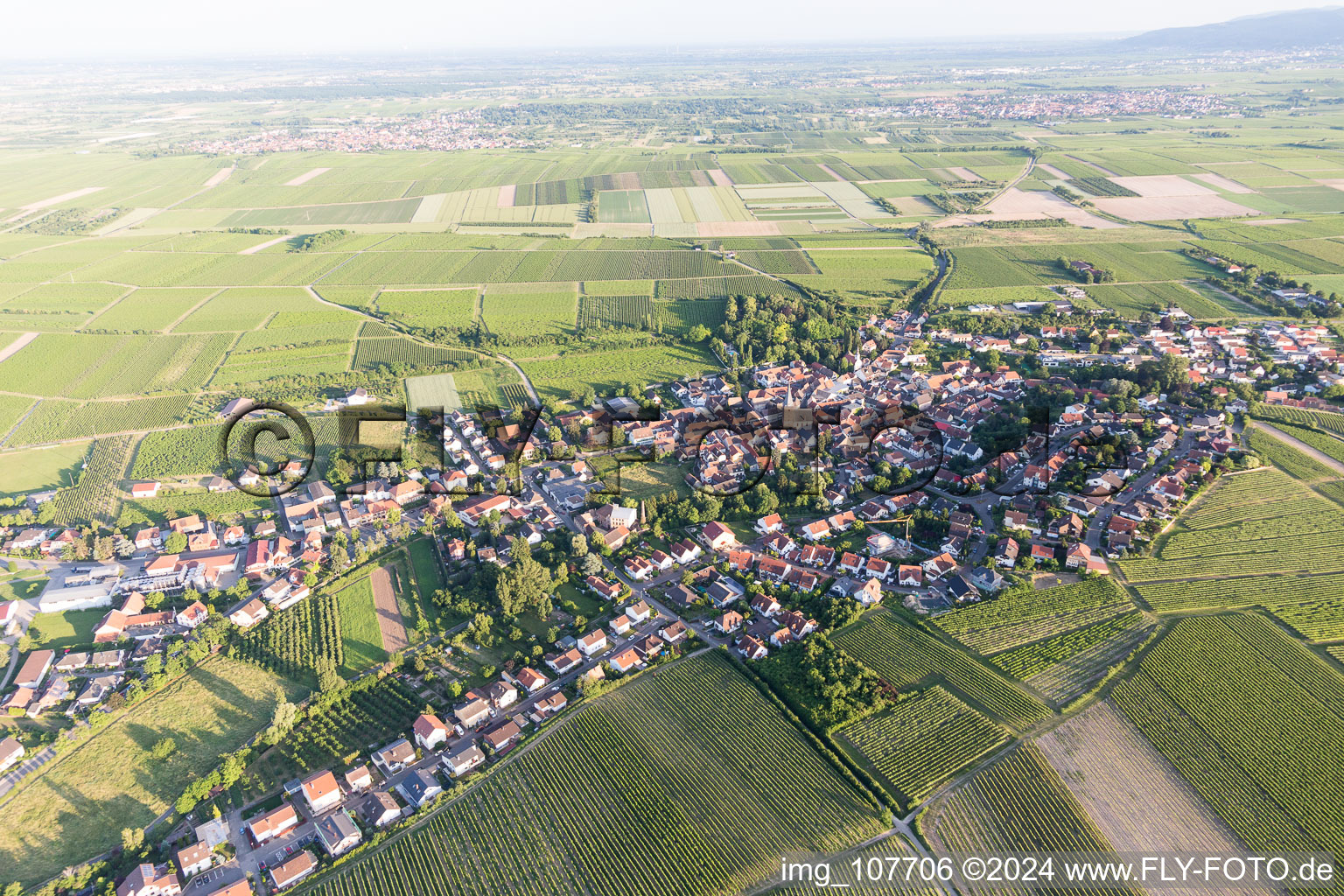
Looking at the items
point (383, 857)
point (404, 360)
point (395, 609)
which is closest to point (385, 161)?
point (404, 360)

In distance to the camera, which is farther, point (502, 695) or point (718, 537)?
point (718, 537)

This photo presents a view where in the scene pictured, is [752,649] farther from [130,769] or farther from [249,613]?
[130,769]

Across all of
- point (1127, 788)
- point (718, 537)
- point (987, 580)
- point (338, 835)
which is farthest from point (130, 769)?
point (987, 580)

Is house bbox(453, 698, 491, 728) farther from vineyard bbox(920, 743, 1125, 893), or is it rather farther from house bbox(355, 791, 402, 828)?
vineyard bbox(920, 743, 1125, 893)

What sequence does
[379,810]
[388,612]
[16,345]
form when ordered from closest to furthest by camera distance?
[379,810]
[388,612]
[16,345]

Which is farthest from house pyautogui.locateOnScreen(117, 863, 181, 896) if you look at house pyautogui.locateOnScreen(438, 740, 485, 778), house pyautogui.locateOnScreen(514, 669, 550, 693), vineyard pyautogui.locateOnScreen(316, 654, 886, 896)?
house pyautogui.locateOnScreen(514, 669, 550, 693)

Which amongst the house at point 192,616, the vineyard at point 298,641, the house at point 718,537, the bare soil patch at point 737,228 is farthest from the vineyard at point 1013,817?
the bare soil patch at point 737,228

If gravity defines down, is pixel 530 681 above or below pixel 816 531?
below
